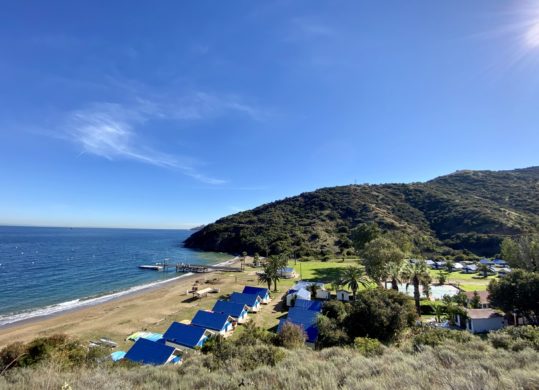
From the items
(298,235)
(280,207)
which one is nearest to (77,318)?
(298,235)

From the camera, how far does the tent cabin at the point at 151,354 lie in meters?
18.9

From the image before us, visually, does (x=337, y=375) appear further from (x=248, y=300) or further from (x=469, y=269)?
(x=469, y=269)

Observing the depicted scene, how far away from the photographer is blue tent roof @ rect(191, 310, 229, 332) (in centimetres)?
2600

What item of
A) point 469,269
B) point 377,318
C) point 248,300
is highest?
point 377,318

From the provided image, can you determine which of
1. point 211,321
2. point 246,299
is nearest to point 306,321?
point 211,321

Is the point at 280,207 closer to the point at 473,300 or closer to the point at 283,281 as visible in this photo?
the point at 283,281

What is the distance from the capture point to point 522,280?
24.0 meters

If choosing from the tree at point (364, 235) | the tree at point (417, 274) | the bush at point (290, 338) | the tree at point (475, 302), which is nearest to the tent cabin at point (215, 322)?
the bush at point (290, 338)

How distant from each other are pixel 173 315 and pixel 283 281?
24.4m

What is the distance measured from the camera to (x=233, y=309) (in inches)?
1190

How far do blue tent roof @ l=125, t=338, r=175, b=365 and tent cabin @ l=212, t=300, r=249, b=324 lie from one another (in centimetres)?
1044

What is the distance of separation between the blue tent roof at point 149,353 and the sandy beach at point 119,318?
6256 mm

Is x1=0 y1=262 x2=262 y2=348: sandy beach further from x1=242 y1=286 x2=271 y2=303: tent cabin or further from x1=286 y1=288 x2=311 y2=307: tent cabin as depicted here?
x1=286 y1=288 x2=311 y2=307: tent cabin

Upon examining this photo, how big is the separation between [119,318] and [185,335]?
14.9 m
